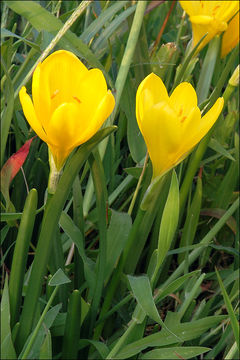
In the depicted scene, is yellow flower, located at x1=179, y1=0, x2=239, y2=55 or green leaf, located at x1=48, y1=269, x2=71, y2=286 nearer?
green leaf, located at x1=48, y1=269, x2=71, y2=286

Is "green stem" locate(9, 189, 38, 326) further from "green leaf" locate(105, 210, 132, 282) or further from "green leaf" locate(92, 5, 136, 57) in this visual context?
"green leaf" locate(92, 5, 136, 57)

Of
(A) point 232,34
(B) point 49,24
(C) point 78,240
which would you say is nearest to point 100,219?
(C) point 78,240

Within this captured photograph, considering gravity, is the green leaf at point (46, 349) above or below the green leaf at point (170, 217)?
below

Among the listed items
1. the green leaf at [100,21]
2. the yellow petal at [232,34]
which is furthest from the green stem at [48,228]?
the yellow petal at [232,34]

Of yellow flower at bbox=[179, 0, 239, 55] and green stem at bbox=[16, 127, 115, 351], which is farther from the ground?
yellow flower at bbox=[179, 0, 239, 55]

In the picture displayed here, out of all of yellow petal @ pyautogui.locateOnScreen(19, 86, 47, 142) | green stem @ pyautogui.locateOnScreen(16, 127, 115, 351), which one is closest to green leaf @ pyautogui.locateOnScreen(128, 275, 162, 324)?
green stem @ pyautogui.locateOnScreen(16, 127, 115, 351)

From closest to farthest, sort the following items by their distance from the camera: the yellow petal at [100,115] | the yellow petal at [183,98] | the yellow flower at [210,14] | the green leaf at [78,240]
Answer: the yellow petal at [100,115] → the yellow petal at [183,98] → the green leaf at [78,240] → the yellow flower at [210,14]

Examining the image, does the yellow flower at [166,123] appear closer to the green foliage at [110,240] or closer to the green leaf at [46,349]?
the green foliage at [110,240]

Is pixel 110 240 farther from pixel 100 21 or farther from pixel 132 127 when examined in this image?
pixel 100 21
